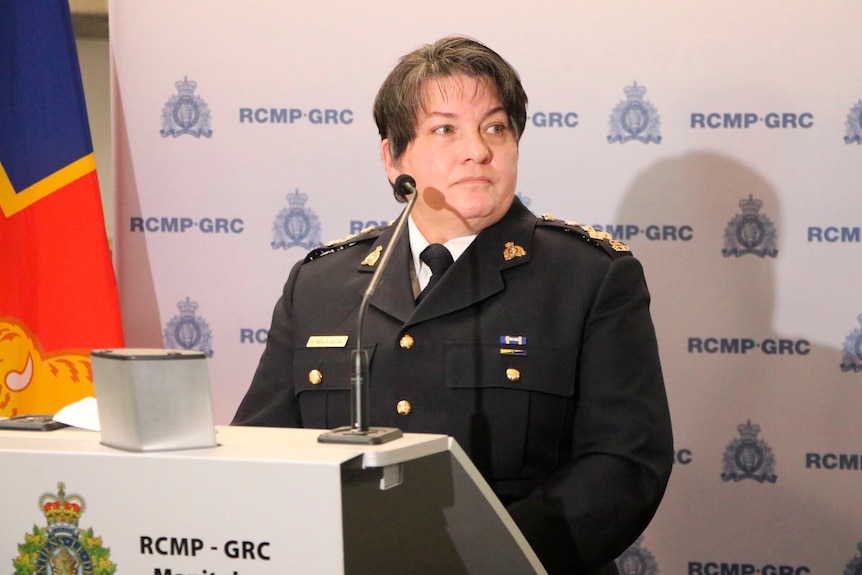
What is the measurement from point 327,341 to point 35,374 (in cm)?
121

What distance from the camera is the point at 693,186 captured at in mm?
2867

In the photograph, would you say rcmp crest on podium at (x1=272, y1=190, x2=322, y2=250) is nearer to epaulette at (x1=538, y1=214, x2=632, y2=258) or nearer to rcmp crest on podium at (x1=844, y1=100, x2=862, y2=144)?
epaulette at (x1=538, y1=214, x2=632, y2=258)

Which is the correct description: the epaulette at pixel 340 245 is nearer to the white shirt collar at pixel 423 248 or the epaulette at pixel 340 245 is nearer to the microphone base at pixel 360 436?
the white shirt collar at pixel 423 248

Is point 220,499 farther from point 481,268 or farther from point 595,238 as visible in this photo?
point 595,238

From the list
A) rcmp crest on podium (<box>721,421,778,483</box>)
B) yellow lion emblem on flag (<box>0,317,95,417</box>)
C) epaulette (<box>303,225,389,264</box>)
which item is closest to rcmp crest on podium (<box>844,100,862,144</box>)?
rcmp crest on podium (<box>721,421,778,483</box>)

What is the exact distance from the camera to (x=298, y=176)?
302 centimetres

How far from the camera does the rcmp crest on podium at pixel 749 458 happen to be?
2836 millimetres

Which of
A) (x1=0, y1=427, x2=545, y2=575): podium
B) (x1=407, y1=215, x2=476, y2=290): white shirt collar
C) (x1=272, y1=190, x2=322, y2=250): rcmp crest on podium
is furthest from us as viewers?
(x1=272, y1=190, x2=322, y2=250): rcmp crest on podium

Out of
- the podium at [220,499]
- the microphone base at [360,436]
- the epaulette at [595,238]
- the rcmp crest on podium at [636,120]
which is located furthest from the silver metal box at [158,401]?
the rcmp crest on podium at [636,120]

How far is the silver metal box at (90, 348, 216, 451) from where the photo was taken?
3.64 ft

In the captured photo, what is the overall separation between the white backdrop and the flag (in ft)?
1.31

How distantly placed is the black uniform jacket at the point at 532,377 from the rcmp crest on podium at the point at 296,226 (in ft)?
3.32

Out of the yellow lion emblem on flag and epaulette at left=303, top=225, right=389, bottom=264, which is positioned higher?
epaulette at left=303, top=225, right=389, bottom=264

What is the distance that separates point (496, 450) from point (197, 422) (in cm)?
79
